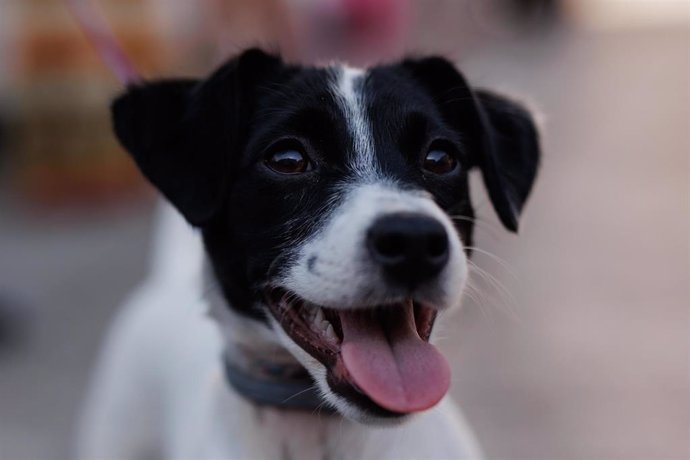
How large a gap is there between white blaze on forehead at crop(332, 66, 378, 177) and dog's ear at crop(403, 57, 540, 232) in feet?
0.84

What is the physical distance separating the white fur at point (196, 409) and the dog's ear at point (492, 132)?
477 millimetres

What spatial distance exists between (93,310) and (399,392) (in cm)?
400

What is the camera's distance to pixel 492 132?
2662mm

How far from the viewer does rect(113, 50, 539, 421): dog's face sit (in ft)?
6.95

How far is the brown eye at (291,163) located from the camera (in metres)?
2.35

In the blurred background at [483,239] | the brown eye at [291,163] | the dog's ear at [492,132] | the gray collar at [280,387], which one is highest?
the brown eye at [291,163]

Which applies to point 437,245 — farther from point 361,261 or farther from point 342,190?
point 342,190

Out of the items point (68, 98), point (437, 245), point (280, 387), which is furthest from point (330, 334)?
point (68, 98)

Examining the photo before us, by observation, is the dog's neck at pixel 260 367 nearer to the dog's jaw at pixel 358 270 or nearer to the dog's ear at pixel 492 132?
the dog's jaw at pixel 358 270

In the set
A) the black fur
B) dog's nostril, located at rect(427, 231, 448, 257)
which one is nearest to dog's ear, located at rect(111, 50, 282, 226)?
the black fur

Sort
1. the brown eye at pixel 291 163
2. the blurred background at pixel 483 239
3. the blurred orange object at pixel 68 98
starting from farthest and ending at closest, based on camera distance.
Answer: the blurred orange object at pixel 68 98
the blurred background at pixel 483 239
the brown eye at pixel 291 163

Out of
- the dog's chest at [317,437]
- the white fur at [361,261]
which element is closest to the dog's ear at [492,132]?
the white fur at [361,261]

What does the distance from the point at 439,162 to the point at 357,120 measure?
0.22 meters

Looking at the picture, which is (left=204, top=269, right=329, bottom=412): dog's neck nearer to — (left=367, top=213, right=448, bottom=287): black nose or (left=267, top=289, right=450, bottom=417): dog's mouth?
(left=267, top=289, right=450, bottom=417): dog's mouth
